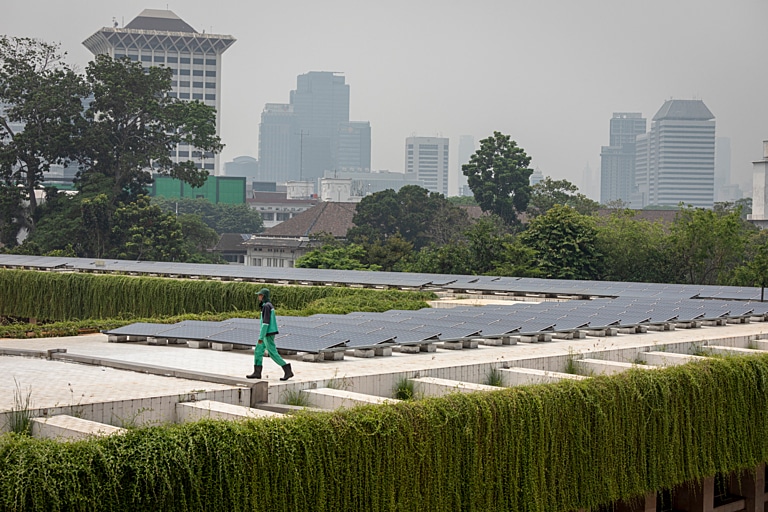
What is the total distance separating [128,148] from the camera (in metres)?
81.6

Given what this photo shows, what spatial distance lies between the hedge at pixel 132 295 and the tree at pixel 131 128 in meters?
30.7

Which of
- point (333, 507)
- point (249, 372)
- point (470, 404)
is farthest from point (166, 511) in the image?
point (249, 372)

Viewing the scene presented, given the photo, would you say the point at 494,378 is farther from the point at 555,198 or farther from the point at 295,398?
the point at 555,198

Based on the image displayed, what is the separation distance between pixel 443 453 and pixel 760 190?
7906cm

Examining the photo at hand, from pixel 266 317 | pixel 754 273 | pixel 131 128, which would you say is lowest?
pixel 266 317

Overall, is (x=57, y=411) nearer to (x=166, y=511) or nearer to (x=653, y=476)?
(x=166, y=511)

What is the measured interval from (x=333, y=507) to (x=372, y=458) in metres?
0.77

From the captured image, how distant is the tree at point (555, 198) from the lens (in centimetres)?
9075

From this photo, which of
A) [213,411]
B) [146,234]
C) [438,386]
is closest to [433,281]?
[438,386]

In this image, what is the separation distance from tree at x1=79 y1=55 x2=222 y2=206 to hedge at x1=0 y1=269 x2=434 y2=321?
3069cm

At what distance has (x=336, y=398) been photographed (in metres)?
14.6

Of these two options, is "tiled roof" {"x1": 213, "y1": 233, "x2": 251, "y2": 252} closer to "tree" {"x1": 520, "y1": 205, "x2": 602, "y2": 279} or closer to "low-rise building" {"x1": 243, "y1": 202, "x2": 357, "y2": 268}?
"low-rise building" {"x1": 243, "y1": 202, "x2": 357, "y2": 268}

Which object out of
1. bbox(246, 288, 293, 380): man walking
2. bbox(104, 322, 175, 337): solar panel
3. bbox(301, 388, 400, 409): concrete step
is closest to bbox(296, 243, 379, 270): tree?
bbox(104, 322, 175, 337): solar panel

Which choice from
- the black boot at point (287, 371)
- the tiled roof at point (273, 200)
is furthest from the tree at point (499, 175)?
the tiled roof at point (273, 200)
